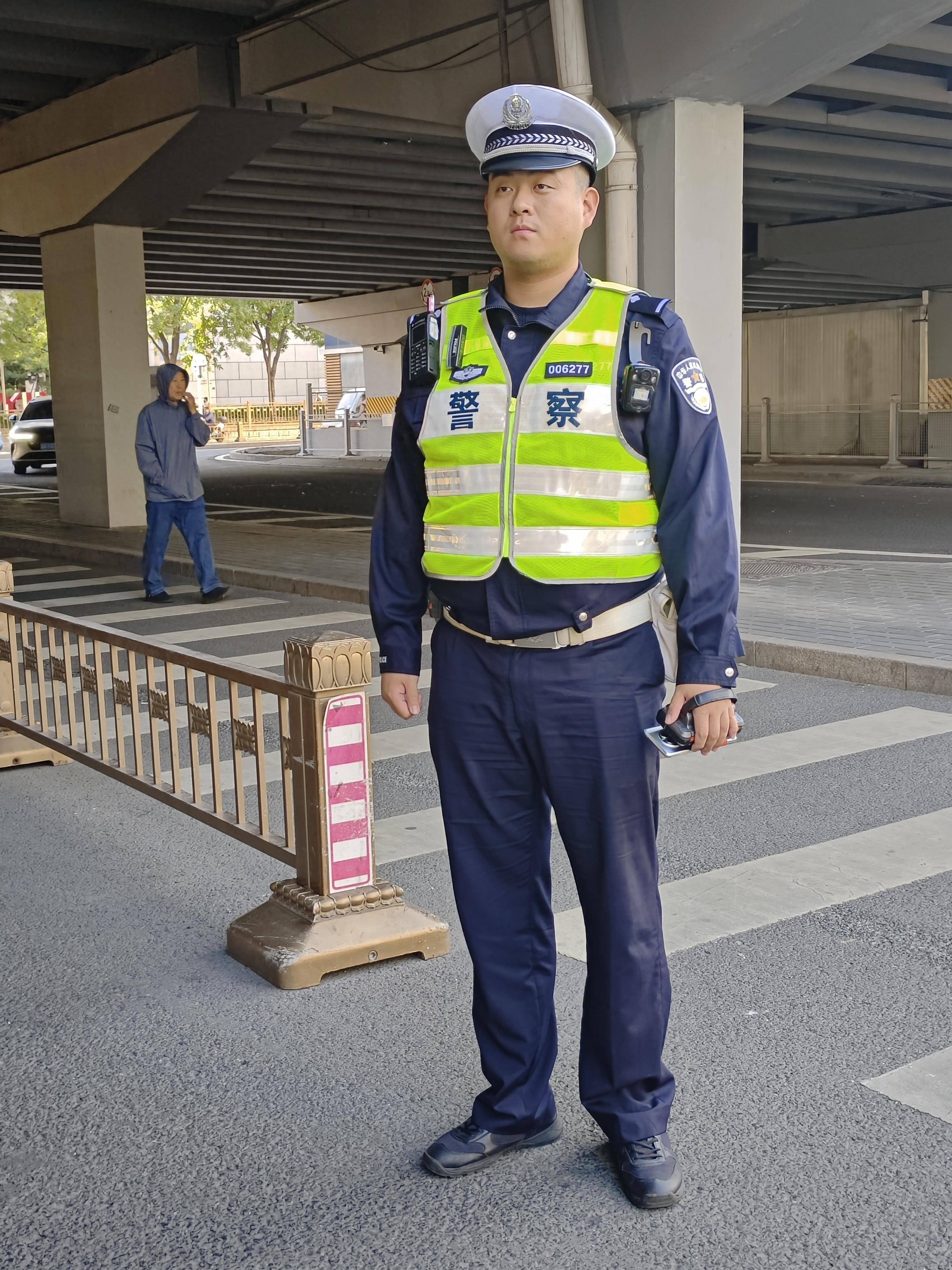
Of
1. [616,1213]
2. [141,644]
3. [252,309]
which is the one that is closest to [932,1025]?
[616,1213]

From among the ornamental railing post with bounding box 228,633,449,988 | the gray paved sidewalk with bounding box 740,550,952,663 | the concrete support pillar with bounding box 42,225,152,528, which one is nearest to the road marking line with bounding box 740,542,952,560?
the gray paved sidewalk with bounding box 740,550,952,663

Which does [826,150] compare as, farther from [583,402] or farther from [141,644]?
[583,402]

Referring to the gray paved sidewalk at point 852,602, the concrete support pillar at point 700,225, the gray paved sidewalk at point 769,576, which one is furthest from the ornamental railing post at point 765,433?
the concrete support pillar at point 700,225

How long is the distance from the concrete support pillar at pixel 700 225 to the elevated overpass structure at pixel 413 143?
0.9 inches

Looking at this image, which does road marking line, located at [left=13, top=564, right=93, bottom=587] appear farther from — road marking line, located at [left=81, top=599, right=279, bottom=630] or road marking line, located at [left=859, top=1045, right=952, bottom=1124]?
road marking line, located at [left=859, top=1045, right=952, bottom=1124]

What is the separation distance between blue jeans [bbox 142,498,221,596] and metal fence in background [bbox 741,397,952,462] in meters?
22.3

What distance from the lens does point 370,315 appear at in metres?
40.0

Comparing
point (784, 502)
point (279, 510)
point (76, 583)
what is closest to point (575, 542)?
point (76, 583)

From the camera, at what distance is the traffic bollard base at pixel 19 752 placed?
22.6 feet

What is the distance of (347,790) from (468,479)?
5.06ft

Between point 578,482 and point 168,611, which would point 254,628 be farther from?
point 578,482

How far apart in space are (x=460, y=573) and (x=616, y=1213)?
1352 millimetres

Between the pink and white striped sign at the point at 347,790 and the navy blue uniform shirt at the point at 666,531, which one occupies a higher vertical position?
the navy blue uniform shirt at the point at 666,531

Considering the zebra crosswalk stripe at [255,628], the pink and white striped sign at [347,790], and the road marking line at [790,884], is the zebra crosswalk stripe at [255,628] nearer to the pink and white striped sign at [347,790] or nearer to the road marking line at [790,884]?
the road marking line at [790,884]
